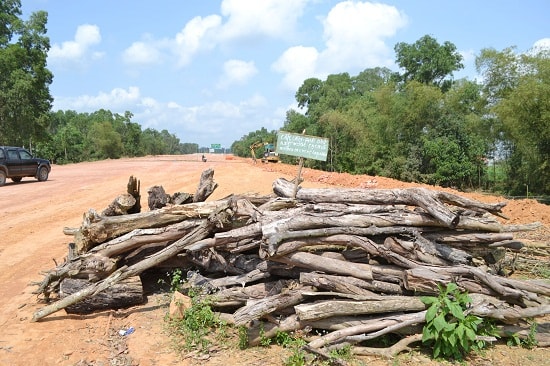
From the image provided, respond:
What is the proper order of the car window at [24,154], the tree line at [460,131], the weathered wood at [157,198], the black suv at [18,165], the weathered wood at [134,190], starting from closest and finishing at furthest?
1. the weathered wood at [134,190]
2. the weathered wood at [157,198]
3. the black suv at [18,165]
4. the car window at [24,154]
5. the tree line at [460,131]

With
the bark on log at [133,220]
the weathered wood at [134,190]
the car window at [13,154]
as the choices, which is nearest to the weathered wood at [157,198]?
the weathered wood at [134,190]

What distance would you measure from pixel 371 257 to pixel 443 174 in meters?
26.0

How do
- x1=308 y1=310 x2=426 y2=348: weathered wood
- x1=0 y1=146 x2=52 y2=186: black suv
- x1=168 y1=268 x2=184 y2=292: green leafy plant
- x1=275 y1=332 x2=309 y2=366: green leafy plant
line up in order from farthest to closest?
x1=0 y1=146 x2=52 y2=186: black suv → x1=168 y1=268 x2=184 y2=292: green leafy plant → x1=308 y1=310 x2=426 y2=348: weathered wood → x1=275 y1=332 x2=309 y2=366: green leafy plant

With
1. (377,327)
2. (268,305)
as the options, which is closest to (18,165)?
(268,305)

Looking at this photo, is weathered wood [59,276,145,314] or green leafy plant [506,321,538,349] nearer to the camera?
green leafy plant [506,321,538,349]

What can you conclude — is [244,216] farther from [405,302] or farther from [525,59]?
[525,59]

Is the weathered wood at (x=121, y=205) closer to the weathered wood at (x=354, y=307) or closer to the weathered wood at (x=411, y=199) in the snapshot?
the weathered wood at (x=411, y=199)

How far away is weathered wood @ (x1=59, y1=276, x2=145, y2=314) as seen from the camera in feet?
19.6

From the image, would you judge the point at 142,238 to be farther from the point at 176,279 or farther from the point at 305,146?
the point at 305,146

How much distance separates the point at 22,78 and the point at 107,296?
34404 millimetres

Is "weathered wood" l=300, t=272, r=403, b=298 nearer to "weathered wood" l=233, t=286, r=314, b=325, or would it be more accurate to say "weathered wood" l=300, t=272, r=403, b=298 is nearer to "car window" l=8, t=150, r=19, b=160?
"weathered wood" l=233, t=286, r=314, b=325

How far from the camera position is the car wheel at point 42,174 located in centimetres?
2172

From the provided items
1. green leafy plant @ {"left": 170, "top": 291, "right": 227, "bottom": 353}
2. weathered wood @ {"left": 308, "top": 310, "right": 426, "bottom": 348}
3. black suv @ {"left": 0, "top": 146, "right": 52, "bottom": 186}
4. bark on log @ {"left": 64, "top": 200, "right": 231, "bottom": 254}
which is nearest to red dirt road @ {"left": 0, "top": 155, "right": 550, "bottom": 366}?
green leafy plant @ {"left": 170, "top": 291, "right": 227, "bottom": 353}

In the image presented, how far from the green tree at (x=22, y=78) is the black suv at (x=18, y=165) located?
1522 centimetres
